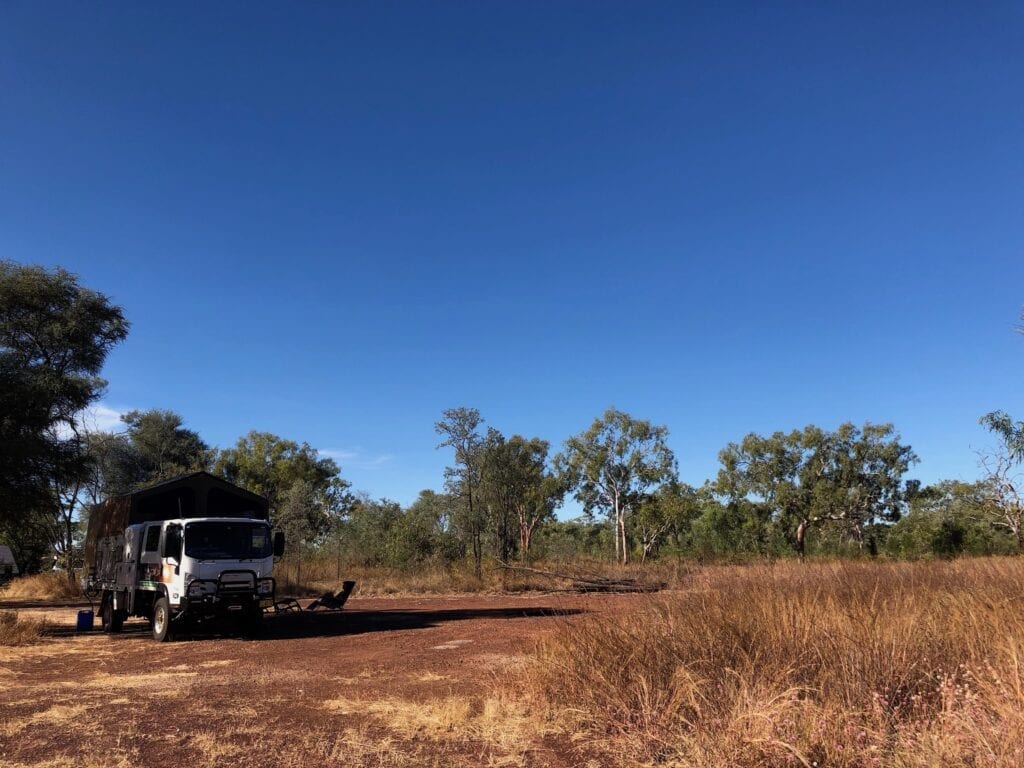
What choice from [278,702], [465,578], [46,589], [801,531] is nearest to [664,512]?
[801,531]

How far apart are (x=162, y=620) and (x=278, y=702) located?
28.3 feet

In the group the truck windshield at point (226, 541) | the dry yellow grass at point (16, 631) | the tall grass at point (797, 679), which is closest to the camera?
the tall grass at point (797, 679)

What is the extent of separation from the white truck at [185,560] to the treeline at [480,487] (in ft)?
9.91

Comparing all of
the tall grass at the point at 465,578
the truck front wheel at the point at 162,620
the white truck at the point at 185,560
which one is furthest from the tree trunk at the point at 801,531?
the truck front wheel at the point at 162,620

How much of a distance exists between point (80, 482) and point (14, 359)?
4044 millimetres

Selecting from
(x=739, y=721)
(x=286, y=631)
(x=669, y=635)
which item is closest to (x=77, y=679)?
(x=286, y=631)

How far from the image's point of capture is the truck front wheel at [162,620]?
15172 mm

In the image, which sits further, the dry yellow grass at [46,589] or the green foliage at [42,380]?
the dry yellow grass at [46,589]

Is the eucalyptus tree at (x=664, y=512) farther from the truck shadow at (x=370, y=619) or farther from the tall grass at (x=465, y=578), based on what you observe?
the truck shadow at (x=370, y=619)

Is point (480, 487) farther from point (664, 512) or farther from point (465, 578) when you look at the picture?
point (664, 512)

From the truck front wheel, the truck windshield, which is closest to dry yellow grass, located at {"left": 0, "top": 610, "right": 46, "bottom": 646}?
the truck front wheel

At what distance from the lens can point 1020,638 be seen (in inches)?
232

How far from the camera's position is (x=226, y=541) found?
15.7 meters

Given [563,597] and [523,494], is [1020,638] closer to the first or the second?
[563,597]
